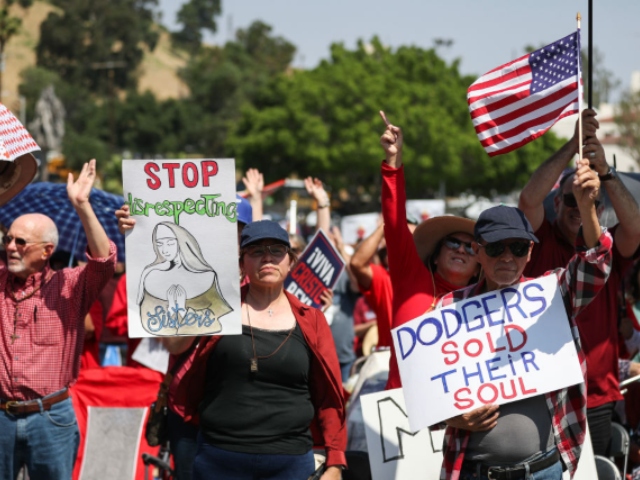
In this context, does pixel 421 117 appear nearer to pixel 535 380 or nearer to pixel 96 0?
pixel 535 380

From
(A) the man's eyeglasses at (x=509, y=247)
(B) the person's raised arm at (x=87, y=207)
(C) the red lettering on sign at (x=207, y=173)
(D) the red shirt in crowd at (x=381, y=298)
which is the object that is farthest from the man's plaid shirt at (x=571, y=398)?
(D) the red shirt in crowd at (x=381, y=298)

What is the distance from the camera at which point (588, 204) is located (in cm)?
395

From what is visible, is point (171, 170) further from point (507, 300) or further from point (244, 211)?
point (507, 300)

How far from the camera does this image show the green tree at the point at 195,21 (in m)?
162

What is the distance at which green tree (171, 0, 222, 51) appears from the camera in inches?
6398

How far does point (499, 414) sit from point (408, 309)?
4.14ft

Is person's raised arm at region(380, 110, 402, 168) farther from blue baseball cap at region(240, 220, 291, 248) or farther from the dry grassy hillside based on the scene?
the dry grassy hillside

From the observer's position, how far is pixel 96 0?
372 feet

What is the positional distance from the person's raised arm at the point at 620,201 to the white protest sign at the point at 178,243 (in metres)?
1.70

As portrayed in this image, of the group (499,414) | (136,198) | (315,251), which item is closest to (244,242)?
(136,198)

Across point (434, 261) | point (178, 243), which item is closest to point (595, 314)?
point (434, 261)

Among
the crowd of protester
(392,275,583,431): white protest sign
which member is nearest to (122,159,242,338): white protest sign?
the crowd of protester

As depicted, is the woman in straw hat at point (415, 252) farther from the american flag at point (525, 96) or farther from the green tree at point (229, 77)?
the green tree at point (229, 77)

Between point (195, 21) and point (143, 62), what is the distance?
70.5 ft
